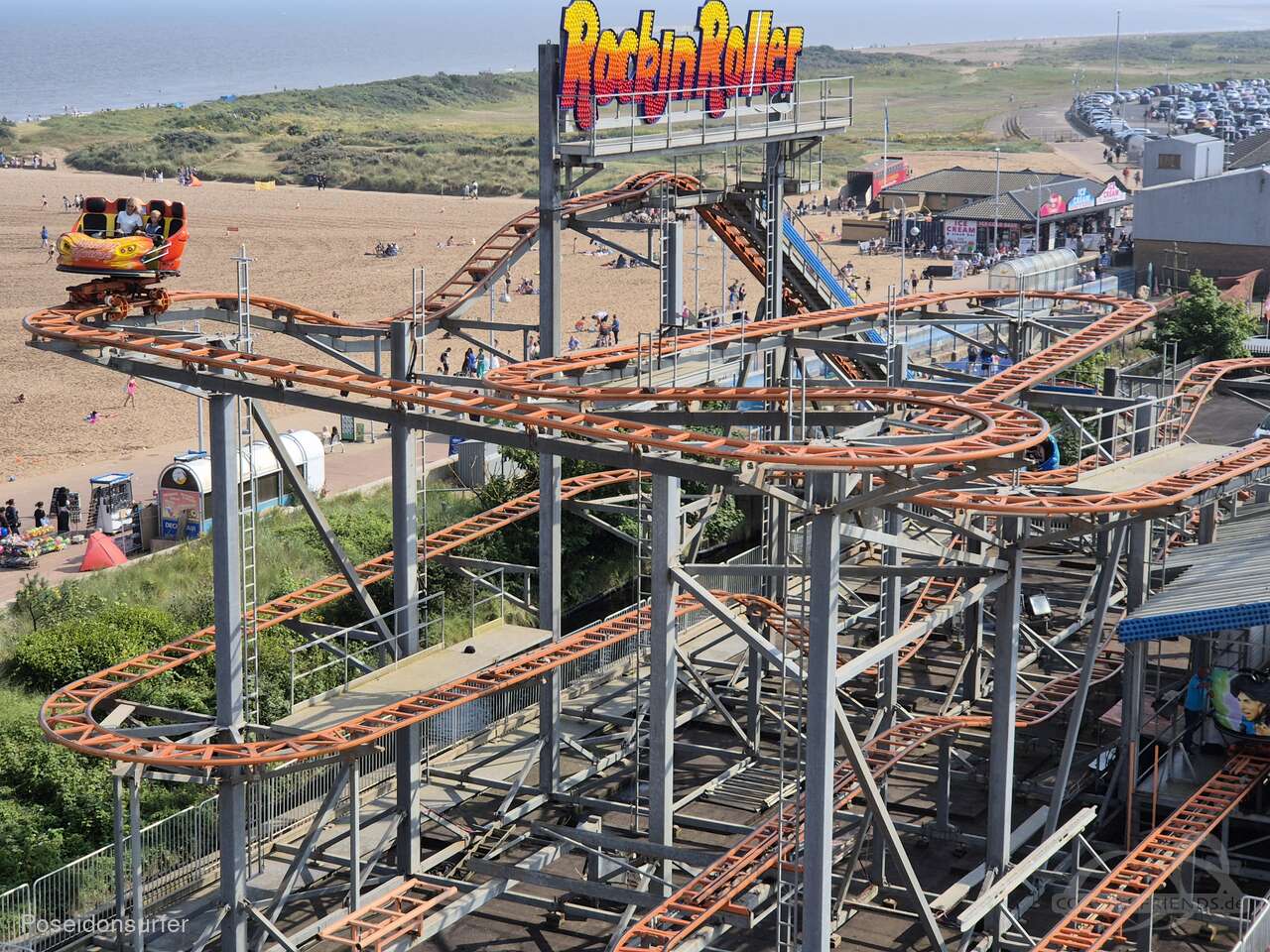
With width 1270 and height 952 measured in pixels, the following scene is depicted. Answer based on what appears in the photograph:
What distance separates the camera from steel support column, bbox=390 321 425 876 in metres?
22.9

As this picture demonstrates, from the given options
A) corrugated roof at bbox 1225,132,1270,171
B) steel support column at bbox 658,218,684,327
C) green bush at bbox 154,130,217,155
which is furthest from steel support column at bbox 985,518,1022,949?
green bush at bbox 154,130,217,155

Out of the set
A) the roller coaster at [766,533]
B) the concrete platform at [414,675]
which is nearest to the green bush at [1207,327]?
the roller coaster at [766,533]

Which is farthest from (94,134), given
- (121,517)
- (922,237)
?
(121,517)

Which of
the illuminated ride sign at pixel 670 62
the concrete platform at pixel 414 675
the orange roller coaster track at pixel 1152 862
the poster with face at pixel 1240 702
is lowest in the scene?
the orange roller coaster track at pixel 1152 862

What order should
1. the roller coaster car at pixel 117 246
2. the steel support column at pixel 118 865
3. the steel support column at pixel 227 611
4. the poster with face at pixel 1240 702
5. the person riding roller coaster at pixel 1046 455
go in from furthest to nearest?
the person riding roller coaster at pixel 1046 455
the poster with face at pixel 1240 702
the roller coaster car at pixel 117 246
the steel support column at pixel 227 611
the steel support column at pixel 118 865

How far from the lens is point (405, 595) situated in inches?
918

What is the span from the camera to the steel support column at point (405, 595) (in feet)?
75.1

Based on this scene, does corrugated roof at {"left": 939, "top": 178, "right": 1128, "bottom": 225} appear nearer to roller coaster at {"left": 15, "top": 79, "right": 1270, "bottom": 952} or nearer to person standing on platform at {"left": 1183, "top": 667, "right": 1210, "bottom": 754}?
roller coaster at {"left": 15, "top": 79, "right": 1270, "bottom": 952}

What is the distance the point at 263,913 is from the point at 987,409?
34.4ft

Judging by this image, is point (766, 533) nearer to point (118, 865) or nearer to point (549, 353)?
point (549, 353)

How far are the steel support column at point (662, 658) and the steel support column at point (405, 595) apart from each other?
132 inches

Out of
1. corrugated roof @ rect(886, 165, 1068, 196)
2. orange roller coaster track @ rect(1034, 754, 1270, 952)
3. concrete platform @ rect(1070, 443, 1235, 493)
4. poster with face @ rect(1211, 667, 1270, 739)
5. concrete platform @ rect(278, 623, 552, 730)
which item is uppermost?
corrugated roof @ rect(886, 165, 1068, 196)

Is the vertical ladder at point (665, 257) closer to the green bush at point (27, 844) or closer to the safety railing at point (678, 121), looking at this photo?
the safety railing at point (678, 121)

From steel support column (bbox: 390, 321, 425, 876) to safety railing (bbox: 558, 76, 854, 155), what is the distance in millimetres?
5082
